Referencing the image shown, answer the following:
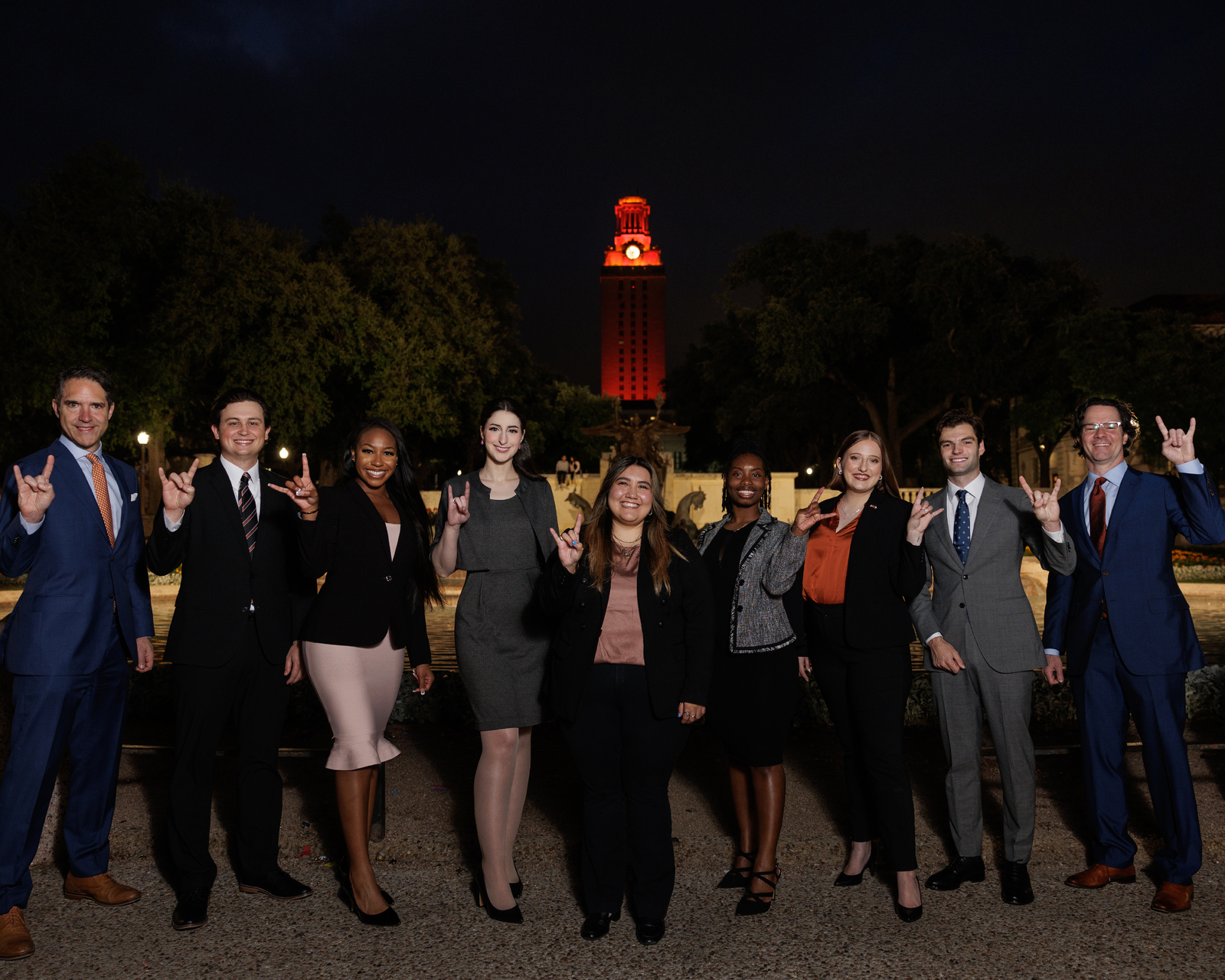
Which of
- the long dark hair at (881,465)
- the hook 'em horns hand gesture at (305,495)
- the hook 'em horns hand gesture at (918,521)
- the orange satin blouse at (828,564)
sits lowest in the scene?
the orange satin blouse at (828,564)

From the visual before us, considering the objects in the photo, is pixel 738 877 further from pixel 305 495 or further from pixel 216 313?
pixel 216 313

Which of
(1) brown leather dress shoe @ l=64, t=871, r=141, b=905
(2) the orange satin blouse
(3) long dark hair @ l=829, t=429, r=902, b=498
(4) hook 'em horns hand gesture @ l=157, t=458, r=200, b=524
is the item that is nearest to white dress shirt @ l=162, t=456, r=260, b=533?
(4) hook 'em horns hand gesture @ l=157, t=458, r=200, b=524

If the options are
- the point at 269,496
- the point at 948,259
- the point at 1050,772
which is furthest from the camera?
the point at 948,259

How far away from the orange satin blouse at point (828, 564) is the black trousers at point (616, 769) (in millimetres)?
950

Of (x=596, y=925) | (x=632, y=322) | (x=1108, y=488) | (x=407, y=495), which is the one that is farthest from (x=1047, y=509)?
(x=632, y=322)

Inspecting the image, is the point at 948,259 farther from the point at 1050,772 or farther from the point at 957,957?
the point at 957,957

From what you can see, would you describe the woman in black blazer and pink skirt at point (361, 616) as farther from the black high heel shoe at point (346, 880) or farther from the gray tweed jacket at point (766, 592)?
the gray tweed jacket at point (766, 592)

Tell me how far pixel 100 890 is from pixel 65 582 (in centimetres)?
139

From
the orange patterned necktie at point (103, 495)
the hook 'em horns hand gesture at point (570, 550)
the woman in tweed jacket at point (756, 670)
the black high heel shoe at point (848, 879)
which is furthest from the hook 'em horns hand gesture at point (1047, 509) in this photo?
the orange patterned necktie at point (103, 495)

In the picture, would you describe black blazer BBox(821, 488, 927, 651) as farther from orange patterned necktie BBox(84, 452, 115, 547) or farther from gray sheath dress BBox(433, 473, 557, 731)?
orange patterned necktie BBox(84, 452, 115, 547)

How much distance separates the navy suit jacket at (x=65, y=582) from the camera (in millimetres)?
3816

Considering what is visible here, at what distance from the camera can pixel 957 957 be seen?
3467 millimetres

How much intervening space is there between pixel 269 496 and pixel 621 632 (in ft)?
6.03

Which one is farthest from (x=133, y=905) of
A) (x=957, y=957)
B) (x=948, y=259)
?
(x=948, y=259)
